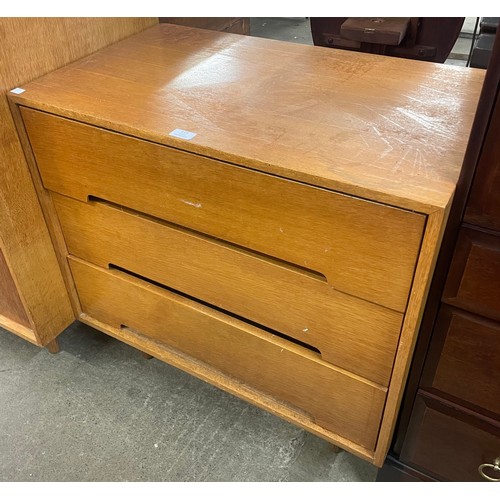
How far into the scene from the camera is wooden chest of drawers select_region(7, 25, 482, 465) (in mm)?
620

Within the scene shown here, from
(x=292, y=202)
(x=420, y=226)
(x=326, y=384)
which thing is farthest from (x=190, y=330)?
(x=420, y=226)

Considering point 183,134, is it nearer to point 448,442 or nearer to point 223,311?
point 223,311

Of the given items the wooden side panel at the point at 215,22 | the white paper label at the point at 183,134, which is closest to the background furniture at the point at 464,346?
the white paper label at the point at 183,134

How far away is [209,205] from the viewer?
0.72 metres

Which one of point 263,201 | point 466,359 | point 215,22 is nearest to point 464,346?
point 466,359

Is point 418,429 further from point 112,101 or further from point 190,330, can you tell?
point 112,101

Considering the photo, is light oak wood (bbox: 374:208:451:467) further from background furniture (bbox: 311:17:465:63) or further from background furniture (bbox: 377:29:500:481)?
background furniture (bbox: 311:17:465:63)

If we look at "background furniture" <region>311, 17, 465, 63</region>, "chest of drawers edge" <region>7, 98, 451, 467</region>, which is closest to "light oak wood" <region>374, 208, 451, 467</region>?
"chest of drawers edge" <region>7, 98, 451, 467</region>

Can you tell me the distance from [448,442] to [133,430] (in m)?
0.58

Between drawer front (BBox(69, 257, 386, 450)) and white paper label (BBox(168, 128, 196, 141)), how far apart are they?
331 millimetres

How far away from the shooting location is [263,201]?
66 centimetres

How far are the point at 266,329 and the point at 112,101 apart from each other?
43 cm

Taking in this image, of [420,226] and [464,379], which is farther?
[464,379]

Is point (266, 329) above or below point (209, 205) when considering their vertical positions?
below
